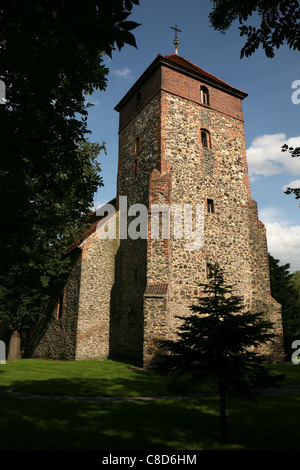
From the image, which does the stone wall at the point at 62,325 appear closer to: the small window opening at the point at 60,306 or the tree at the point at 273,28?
the small window opening at the point at 60,306

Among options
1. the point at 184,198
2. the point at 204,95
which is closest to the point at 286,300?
the point at 184,198

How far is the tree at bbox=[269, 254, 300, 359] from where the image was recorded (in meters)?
23.6

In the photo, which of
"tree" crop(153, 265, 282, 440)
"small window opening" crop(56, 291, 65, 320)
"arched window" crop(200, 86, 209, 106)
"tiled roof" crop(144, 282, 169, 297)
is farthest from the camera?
"arched window" crop(200, 86, 209, 106)

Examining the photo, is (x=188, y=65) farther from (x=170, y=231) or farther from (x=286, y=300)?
(x=286, y=300)

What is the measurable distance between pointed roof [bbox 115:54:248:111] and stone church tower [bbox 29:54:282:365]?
6cm

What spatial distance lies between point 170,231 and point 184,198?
2.02 metres

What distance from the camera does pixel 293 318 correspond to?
2447 centimetres

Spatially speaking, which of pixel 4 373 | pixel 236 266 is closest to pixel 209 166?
pixel 236 266

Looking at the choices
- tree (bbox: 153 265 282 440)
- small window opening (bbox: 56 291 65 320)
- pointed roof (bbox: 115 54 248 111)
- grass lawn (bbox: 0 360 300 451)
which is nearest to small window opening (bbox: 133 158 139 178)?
pointed roof (bbox: 115 54 248 111)

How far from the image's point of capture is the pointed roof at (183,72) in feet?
57.7

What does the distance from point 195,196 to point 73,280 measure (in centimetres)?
816

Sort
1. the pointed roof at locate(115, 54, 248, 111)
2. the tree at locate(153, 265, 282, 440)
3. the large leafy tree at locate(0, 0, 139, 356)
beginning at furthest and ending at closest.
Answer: the pointed roof at locate(115, 54, 248, 111) < the tree at locate(153, 265, 282, 440) < the large leafy tree at locate(0, 0, 139, 356)

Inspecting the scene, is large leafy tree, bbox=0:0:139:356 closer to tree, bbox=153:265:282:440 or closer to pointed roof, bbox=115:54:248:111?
tree, bbox=153:265:282:440
